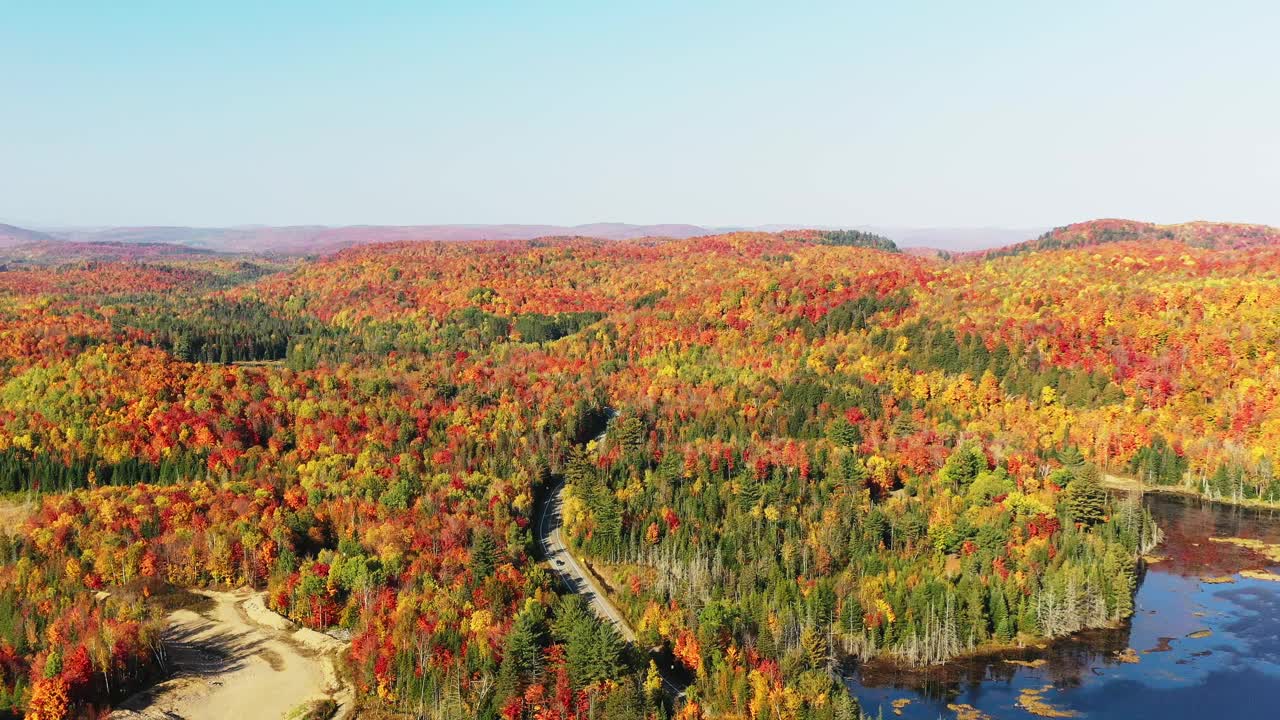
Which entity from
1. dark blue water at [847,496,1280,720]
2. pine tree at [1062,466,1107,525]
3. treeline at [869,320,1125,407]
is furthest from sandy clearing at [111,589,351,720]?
treeline at [869,320,1125,407]

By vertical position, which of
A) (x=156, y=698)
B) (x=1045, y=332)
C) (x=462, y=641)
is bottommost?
(x=156, y=698)

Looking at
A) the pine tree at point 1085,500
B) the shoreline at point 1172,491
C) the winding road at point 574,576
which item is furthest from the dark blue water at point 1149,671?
the shoreline at point 1172,491

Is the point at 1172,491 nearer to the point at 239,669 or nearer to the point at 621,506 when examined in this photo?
the point at 621,506

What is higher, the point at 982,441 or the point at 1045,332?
the point at 1045,332

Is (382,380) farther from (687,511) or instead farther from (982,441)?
(982,441)

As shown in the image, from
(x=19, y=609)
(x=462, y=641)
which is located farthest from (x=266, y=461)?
(x=462, y=641)

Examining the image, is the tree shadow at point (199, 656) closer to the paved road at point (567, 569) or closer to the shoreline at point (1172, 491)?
the paved road at point (567, 569)
